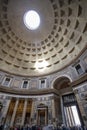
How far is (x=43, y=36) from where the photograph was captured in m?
23.1

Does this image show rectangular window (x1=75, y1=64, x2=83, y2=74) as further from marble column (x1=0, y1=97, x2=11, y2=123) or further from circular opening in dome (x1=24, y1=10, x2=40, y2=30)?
marble column (x1=0, y1=97, x2=11, y2=123)

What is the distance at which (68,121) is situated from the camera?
50.0ft

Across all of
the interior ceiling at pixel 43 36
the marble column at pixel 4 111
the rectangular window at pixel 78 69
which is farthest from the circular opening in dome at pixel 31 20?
the marble column at pixel 4 111

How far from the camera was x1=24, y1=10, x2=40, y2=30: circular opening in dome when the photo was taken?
21739 millimetres

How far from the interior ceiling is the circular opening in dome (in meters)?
0.85

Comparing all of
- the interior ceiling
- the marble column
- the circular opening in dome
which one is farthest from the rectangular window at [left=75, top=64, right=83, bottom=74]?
the marble column

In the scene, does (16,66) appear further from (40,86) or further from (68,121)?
(68,121)

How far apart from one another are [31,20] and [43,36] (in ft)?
16.0

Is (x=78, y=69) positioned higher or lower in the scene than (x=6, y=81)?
higher

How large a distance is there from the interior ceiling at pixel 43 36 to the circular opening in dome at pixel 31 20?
0.85 metres

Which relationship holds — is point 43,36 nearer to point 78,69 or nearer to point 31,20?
point 31,20

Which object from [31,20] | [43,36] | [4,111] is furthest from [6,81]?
[31,20]

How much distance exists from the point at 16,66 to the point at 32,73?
4.11m

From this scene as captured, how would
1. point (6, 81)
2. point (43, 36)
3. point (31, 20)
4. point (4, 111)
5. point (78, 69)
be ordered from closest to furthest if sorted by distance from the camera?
point (4, 111) → point (78, 69) → point (6, 81) → point (43, 36) → point (31, 20)
